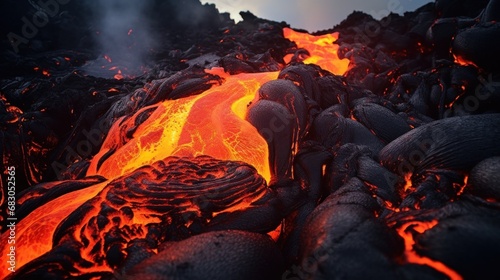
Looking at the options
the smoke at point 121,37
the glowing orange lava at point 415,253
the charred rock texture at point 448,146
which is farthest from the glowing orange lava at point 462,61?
the smoke at point 121,37

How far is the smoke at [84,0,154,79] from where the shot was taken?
14.9 meters

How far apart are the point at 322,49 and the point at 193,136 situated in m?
9.22

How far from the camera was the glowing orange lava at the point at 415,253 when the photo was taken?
184 centimetres

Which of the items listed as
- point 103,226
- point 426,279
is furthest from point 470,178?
point 103,226

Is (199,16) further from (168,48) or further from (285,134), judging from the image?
(285,134)

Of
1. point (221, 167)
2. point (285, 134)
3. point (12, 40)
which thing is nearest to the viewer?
point (221, 167)

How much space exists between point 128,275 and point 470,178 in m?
3.15

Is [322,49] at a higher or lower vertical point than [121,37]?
lower

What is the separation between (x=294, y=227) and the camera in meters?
3.29

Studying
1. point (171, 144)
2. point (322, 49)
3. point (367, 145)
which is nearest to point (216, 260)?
point (171, 144)

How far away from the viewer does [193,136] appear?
4.65 metres

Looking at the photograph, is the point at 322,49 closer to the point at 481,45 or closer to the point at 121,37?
the point at 481,45

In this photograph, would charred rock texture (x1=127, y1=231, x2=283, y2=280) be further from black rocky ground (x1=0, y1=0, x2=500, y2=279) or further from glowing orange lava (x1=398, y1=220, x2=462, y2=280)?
glowing orange lava (x1=398, y1=220, x2=462, y2=280)

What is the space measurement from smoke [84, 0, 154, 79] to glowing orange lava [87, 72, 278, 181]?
10.1 m
